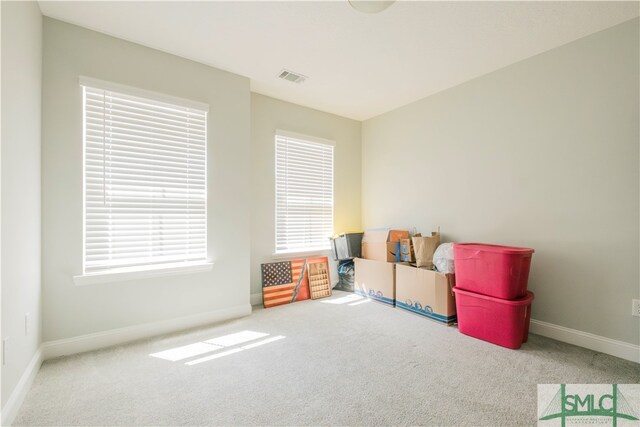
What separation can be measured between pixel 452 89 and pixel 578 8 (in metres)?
1.36

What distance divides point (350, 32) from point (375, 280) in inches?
109

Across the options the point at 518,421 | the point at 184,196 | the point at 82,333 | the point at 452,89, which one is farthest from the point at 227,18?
the point at 518,421

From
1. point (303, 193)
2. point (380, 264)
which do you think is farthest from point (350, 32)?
point (380, 264)

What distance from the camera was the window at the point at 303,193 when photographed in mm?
3898

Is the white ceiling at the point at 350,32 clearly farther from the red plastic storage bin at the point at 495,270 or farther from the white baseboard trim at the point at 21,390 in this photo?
the white baseboard trim at the point at 21,390

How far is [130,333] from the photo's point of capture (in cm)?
254

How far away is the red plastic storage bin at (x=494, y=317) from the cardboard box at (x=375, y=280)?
89 cm

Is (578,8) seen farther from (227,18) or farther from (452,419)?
(452,419)

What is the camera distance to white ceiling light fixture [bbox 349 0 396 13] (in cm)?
204

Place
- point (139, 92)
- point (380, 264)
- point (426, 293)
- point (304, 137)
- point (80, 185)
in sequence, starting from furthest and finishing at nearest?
point (304, 137)
point (380, 264)
point (426, 293)
point (139, 92)
point (80, 185)

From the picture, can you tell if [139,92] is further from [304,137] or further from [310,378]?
[310,378]

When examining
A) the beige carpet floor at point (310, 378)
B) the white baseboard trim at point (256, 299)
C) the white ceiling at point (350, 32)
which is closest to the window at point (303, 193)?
the white baseboard trim at point (256, 299)

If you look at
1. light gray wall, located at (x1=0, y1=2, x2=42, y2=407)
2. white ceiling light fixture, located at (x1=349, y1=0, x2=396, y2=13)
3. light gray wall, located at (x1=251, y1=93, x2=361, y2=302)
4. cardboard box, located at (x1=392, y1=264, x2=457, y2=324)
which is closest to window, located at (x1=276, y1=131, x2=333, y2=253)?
light gray wall, located at (x1=251, y1=93, x2=361, y2=302)

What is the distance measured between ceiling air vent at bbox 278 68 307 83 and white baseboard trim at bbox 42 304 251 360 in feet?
8.56
